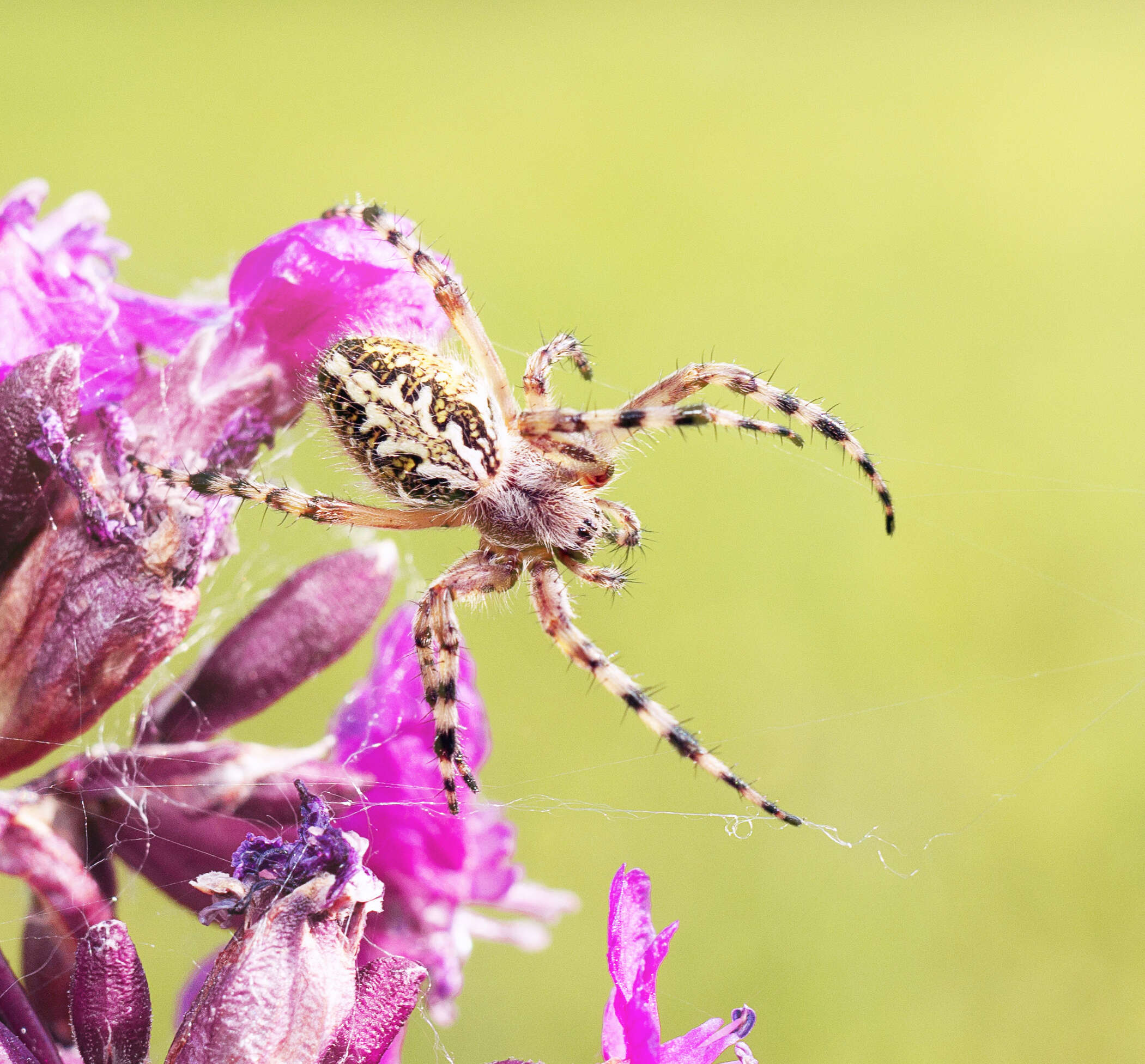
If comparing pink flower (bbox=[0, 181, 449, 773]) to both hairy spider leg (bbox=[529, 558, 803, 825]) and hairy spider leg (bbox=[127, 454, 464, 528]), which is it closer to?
hairy spider leg (bbox=[127, 454, 464, 528])

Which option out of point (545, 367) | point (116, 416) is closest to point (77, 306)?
point (116, 416)

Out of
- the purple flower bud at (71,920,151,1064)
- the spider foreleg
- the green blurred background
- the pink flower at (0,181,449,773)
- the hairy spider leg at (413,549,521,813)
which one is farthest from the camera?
the green blurred background

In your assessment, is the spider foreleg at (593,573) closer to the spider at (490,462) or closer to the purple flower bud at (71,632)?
the spider at (490,462)

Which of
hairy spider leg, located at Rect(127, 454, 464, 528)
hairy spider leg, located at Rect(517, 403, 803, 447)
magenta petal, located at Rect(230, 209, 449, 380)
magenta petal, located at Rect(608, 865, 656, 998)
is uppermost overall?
hairy spider leg, located at Rect(517, 403, 803, 447)

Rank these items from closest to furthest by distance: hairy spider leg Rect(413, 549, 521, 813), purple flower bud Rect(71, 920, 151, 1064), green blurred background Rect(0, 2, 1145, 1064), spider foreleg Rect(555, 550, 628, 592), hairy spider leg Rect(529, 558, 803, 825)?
purple flower bud Rect(71, 920, 151, 1064) < hairy spider leg Rect(413, 549, 521, 813) < hairy spider leg Rect(529, 558, 803, 825) < spider foreleg Rect(555, 550, 628, 592) < green blurred background Rect(0, 2, 1145, 1064)

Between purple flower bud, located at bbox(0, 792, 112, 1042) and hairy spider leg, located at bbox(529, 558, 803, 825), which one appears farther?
hairy spider leg, located at bbox(529, 558, 803, 825)

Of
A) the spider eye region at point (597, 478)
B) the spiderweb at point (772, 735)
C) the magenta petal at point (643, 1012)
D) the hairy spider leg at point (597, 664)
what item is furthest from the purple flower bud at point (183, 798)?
the spiderweb at point (772, 735)

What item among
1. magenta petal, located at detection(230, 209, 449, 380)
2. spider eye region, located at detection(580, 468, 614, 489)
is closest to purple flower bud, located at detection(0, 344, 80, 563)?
magenta petal, located at detection(230, 209, 449, 380)

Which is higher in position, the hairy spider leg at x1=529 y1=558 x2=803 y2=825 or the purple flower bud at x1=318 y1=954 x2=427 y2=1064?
the hairy spider leg at x1=529 y1=558 x2=803 y2=825
